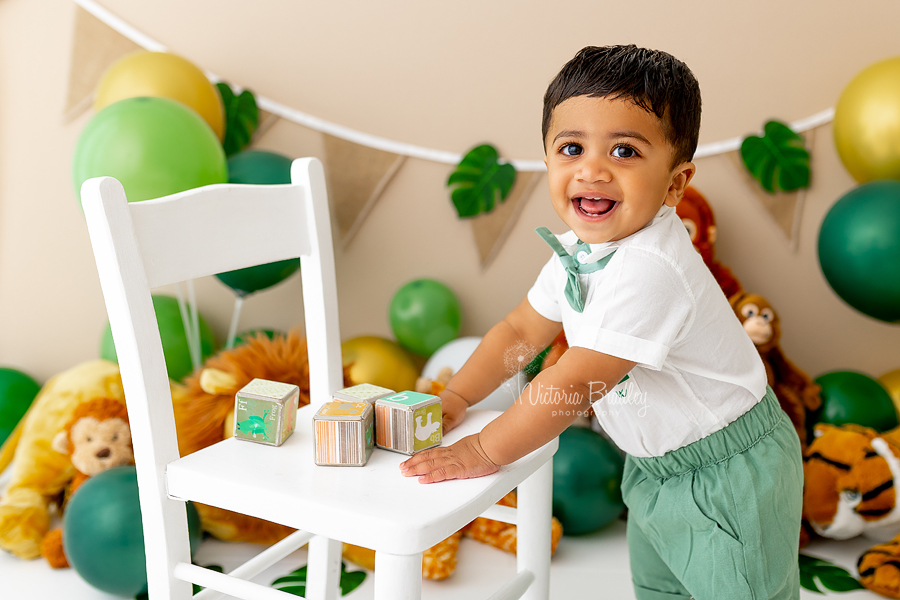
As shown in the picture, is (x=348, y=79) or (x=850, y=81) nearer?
(x=850, y=81)

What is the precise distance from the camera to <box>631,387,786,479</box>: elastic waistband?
2.62ft

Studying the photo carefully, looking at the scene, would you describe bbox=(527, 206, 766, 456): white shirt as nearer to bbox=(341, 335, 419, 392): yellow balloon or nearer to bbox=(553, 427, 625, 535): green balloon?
bbox=(553, 427, 625, 535): green balloon

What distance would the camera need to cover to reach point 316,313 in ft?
3.16

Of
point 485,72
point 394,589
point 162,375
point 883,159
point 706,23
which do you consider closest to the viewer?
→ point 394,589

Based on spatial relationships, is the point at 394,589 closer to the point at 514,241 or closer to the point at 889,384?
the point at 514,241

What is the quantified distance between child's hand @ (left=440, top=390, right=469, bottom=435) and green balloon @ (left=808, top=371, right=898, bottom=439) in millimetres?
950

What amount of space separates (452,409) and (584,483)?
57cm

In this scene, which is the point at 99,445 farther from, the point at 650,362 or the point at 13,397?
the point at 650,362

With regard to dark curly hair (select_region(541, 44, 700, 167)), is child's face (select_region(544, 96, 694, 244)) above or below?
below

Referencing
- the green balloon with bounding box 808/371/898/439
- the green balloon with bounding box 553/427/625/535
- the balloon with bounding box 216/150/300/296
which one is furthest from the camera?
the balloon with bounding box 216/150/300/296

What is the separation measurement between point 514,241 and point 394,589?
125 cm

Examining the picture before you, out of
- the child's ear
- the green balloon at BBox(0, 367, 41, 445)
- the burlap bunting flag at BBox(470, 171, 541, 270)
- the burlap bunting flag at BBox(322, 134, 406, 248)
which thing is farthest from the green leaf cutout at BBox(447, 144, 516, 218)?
the green balloon at BBox(0, 367, 41, 445)

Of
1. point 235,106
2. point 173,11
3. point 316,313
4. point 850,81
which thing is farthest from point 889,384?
point 173,11

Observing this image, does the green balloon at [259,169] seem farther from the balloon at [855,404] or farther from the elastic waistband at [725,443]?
the balloon at [855,404]
